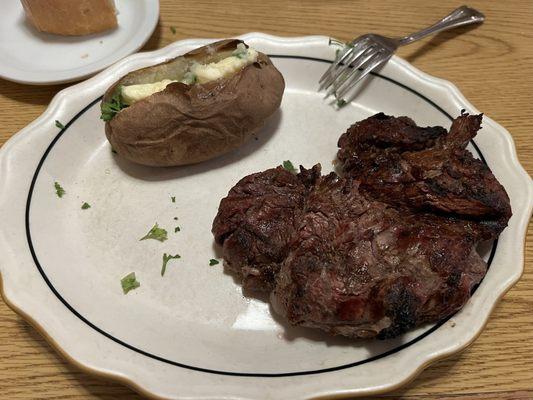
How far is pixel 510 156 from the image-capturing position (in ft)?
6.68

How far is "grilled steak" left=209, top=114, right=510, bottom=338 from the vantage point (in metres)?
1.52

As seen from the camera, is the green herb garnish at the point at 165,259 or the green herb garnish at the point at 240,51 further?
the green herb garnish at the point at 240,51

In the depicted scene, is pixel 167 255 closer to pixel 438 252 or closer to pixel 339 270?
pixel 339 270

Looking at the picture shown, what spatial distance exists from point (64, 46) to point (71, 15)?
0.18 meters

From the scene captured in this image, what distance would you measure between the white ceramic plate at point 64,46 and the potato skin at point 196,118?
1.83 ft

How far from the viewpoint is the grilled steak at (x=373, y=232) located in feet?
4.98

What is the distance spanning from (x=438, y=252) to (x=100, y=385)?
1179mm

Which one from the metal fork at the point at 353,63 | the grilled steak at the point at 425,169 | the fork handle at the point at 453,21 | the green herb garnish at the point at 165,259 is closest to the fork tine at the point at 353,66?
the metal fork at the point at 353,63

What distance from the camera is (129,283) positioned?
184 cm

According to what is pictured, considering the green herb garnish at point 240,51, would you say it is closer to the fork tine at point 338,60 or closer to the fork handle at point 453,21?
the fork tine at point 338,60

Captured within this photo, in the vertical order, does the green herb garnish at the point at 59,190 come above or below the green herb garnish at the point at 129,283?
above

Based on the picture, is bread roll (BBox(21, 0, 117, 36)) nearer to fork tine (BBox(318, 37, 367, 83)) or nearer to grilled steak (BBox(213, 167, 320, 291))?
fork tine (BBox(318, 37, 367, 83))

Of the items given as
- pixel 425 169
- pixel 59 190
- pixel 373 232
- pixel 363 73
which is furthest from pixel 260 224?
pixel 363 73

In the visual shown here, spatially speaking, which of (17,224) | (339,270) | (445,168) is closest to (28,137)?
(17,224)
